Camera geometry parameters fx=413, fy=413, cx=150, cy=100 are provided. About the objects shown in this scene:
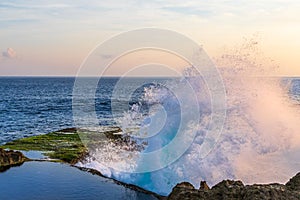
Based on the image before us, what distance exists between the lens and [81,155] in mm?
38062

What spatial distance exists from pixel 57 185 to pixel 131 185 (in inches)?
196

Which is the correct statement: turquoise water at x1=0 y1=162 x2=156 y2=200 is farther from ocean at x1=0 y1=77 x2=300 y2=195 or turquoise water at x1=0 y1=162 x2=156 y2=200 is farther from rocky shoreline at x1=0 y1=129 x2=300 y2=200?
ocean at x1=0 y1=77 x2=300 y2=195

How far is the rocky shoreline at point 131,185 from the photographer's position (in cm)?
1071

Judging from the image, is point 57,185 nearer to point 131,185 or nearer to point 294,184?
point 131,185

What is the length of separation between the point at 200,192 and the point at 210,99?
621 inches

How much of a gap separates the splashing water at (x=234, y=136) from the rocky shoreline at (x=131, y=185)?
7.66ft

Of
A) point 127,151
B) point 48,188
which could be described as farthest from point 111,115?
point 48,188

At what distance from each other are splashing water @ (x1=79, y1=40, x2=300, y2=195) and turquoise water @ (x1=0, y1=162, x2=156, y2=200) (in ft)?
4.51

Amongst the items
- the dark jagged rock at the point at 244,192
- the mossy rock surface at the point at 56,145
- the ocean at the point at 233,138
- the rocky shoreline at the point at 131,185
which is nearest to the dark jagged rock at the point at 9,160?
the rocky shoreline at the point at 131,185

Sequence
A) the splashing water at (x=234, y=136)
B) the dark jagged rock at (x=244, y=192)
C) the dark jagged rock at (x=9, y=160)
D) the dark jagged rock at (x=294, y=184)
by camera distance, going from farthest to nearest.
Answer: the dark jagged rock at (x=9, y=160)
the splashing water at (x=234, y=136)
the dark jagged rock at (x=294, y=184)
the dark jagged rock at (x=244, y=192)

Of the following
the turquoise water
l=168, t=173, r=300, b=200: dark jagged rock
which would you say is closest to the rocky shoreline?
l=168, t=173, r=300, b=200: dark jagged rock

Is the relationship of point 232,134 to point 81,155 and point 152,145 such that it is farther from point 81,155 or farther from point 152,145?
point 81,155

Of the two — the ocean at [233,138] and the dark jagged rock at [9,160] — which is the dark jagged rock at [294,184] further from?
the dark jagged rock at [9,160]

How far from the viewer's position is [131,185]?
26.6 m
